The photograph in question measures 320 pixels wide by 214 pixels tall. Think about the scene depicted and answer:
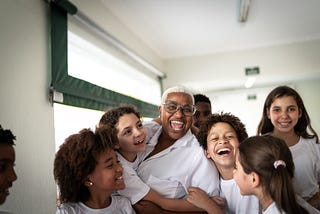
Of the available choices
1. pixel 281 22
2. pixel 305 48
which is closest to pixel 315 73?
pixel 305 48

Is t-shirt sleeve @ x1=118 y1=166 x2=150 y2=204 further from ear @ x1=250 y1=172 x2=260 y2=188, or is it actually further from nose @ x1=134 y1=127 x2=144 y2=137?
ear @ x1=250 y1=172 x2=260 y2=188

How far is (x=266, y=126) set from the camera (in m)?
2.33

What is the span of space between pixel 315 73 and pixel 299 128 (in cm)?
336

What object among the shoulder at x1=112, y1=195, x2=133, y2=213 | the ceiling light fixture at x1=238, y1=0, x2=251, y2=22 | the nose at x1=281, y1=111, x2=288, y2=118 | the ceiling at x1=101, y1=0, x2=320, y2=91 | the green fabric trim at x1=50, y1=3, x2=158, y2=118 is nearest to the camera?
the shoulder at x1=112, y1=195, x2=133, y2=213

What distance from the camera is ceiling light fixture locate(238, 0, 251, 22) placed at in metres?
3.23

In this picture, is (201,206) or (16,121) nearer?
(201,206)

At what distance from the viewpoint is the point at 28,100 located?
2068 millimetres

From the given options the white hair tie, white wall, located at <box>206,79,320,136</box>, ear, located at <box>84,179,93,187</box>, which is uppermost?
white wall, located at <box>206,79,320,136</box>

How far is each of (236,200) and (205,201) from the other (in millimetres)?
227

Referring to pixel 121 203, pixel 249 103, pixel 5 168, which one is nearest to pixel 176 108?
pixel 121 203

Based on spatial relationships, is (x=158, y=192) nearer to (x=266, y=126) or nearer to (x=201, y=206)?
(x=201, y=206)

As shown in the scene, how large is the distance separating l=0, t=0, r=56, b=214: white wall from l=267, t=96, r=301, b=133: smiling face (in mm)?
1752

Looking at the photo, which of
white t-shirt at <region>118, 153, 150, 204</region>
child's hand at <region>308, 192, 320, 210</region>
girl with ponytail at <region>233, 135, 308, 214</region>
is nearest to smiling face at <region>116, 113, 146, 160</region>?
white t-shirt at <region>118, 153, 150, 204</region>

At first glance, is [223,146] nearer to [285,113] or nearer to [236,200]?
[236,200]
